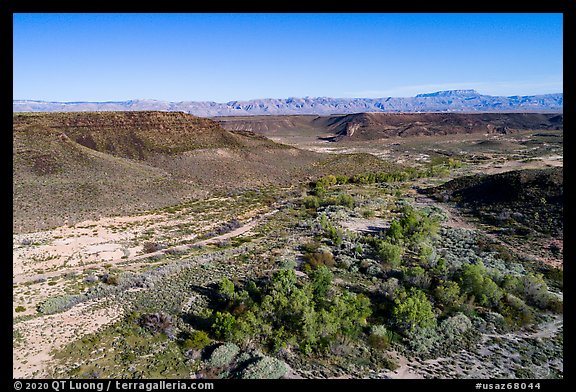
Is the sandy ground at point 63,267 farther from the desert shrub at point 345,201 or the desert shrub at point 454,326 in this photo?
the desert shrub at point 454,326

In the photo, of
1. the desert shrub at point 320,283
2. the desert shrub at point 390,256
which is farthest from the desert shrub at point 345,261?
the desert shrub at point 320,283

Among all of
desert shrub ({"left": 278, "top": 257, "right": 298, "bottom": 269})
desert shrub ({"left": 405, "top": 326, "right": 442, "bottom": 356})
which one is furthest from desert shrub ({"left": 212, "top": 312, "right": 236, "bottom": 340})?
desert shrub ({"left": 405, "top": 326, "right": 442, "bottom": 356})

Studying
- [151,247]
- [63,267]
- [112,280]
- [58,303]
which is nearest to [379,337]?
[112,280]

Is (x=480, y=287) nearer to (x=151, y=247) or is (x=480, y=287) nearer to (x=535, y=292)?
(x=535, y=292)

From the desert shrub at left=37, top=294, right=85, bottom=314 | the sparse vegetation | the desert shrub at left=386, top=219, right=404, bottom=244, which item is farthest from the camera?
the desert shrub at left=386, top=219, right=404, bottom=244

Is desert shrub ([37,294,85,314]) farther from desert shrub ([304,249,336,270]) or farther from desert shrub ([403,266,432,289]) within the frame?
desert shrub ([403,266,432,289])
